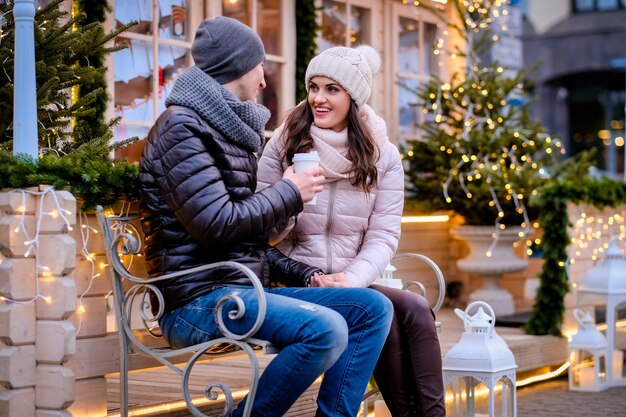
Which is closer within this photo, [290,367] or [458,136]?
[290,367]

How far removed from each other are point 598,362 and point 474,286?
2.14m

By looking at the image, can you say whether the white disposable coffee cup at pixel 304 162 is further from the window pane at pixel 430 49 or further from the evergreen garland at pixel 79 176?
the window pane at pixel 430 49

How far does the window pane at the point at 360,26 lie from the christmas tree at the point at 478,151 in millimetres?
490

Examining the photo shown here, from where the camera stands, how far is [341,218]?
4.18 metres

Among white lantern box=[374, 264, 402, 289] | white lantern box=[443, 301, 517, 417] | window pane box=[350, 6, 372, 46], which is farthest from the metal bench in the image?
window pane box=[350, 6, 372, 46]

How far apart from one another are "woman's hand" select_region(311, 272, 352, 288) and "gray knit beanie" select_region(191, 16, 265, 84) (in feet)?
2.54

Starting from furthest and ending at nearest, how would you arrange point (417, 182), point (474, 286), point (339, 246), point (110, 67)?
point (474, 286) → point (417, 182) → point (110, 67) → point (339, 246)

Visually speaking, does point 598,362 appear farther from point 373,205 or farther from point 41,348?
point 41,348

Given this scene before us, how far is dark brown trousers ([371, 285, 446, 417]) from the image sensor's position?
12.8 ft

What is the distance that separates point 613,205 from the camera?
6992mm

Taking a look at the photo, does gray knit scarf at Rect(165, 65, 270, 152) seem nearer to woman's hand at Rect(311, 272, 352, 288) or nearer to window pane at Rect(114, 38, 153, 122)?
woman's hand at Rect(311, 272, 352, 288)

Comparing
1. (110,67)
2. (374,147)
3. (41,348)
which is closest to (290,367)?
(41,348)

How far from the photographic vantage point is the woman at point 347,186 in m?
4.01

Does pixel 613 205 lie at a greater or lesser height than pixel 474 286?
greater
